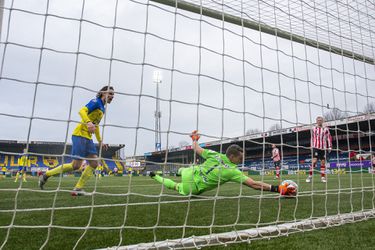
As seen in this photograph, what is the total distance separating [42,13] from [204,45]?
4.54 ft

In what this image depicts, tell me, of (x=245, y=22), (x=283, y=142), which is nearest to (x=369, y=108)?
(x=283, y=142)

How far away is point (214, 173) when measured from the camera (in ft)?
12.8

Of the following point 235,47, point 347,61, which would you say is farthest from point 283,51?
point 347,61

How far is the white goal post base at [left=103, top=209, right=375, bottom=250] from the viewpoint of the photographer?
2113 mm

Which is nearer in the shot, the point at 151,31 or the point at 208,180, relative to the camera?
the point at 151,31

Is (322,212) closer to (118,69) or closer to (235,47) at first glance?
(235,47)

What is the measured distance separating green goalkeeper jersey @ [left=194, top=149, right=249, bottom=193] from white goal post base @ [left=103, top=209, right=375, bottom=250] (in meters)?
1.03

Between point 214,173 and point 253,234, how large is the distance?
4.98 ft

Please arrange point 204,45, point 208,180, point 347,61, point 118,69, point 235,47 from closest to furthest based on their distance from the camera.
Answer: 1. point 118,69
2. point 204,45
3. point 235,47
4. point 208,180
5. point 347,61

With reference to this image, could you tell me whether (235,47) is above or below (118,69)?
above

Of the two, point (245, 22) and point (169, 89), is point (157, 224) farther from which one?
point (245, 22)

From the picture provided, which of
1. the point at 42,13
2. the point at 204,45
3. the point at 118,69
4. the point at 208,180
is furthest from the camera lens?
the point at 208,180

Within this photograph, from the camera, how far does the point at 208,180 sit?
3986 millimetres

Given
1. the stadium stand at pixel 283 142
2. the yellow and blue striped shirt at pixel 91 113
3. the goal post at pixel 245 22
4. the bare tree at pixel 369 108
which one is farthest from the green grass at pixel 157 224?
the goal post at pixel 245 22
